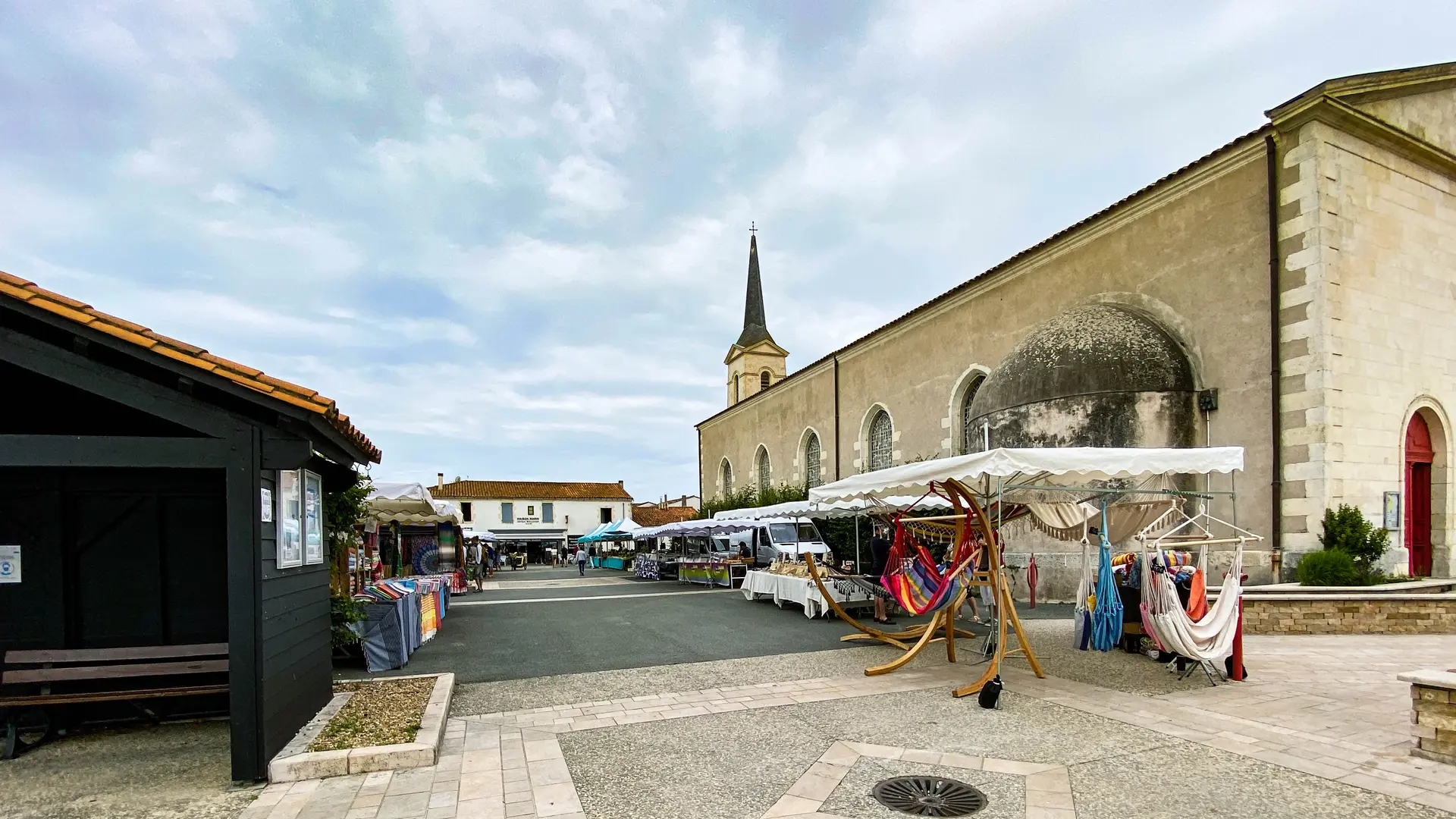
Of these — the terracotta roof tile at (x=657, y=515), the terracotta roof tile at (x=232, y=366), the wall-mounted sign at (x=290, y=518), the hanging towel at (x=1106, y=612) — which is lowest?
the terracotta roof tile at (x=657, y=515)

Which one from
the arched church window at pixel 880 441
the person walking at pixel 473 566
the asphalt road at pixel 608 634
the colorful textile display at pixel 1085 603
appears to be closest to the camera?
the colorful textile display at pixel 1085 603

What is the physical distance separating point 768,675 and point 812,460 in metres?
24.2

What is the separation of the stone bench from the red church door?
34.7ft

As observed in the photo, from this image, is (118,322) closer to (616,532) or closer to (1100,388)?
(1100,388)

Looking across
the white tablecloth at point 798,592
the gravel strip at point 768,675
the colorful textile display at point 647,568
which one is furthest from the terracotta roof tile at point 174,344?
the colorful textile display at point 647,568

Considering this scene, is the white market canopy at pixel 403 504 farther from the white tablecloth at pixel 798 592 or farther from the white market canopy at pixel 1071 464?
the white market canopy at pixel 1071 464

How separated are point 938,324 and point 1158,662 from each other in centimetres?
1527

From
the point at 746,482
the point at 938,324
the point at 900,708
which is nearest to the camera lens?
the point at 900,708

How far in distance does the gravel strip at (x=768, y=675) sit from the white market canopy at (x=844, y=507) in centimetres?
196

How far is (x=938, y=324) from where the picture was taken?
73.8 feet

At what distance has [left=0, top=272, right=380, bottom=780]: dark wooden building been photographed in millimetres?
4504

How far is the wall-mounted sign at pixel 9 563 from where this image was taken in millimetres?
5734

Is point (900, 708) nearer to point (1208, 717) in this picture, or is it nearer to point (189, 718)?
point (1208, 717)

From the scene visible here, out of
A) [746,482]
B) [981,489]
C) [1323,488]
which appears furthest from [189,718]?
[746,482]
